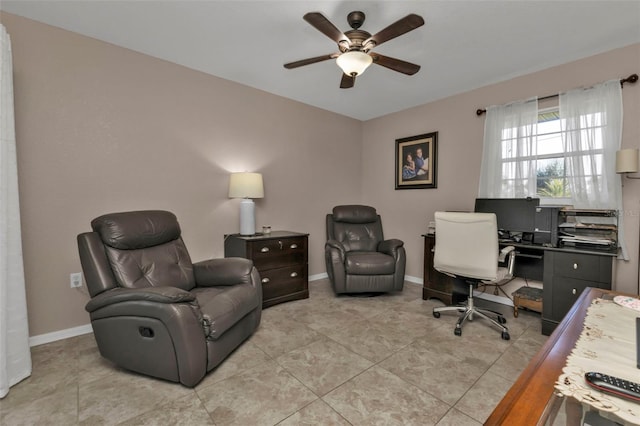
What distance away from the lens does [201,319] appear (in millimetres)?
1786

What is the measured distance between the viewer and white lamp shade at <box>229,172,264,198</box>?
3084 millimetres

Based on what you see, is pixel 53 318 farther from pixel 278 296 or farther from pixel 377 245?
pixel 377 245

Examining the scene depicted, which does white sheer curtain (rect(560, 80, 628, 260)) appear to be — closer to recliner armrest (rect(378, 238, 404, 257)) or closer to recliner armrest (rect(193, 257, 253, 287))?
recliner armrest (rect(378, 238, 404, 257))

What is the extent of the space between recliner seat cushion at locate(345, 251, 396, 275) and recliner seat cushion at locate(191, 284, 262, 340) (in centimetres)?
125

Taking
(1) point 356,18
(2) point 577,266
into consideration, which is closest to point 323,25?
(1) point 356,18

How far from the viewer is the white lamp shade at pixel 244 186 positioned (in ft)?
10.1

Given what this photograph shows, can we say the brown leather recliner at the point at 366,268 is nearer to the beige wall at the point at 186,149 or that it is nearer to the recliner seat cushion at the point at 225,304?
the beige wall at the point at 186,149

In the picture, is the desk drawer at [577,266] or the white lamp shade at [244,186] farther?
the white lamp shade at [244,186]

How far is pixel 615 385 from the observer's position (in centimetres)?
69

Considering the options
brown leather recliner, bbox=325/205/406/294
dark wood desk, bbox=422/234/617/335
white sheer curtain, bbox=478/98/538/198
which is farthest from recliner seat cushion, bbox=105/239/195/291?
white sheer curtain, bbox=478/98/538/198

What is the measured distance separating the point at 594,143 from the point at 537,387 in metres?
2.91

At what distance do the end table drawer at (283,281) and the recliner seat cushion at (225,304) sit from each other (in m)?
0.68

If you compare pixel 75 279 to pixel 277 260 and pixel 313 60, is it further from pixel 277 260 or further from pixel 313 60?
pixel 313 60

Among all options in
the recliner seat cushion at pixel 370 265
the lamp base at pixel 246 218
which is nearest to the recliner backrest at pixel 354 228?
the recliner seat cushion at pixel 370 265
